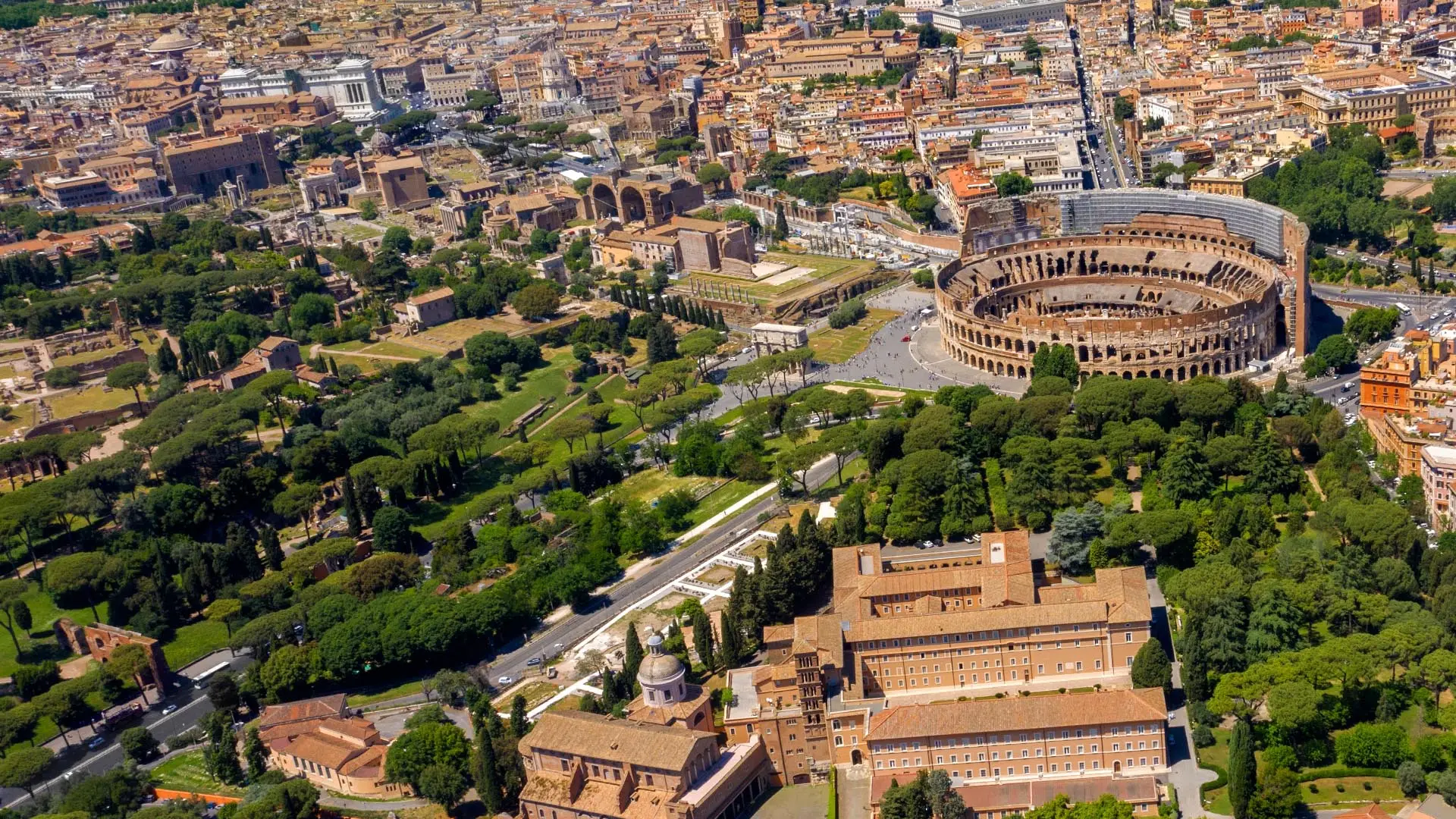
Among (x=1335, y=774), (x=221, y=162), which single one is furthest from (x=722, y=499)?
(x=221, y=162)

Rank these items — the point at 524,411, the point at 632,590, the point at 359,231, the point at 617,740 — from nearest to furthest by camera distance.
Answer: the point at 617,740
the point at 632,590
the point at 524,411
the point at 359,231

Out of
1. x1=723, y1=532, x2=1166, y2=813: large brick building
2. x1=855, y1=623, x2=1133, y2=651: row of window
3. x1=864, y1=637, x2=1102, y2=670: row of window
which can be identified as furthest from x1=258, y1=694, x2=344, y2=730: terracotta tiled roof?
x1=864, y1=637, x2=1102, y2=670: row of window

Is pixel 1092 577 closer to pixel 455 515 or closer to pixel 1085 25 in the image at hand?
pixel 455 515

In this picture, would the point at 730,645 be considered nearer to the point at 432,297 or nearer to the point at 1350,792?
the point at 1350,792

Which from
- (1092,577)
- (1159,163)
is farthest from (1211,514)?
(1159,163)

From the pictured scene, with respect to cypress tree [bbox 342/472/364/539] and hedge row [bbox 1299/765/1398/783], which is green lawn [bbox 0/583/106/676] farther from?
hedge row [bbox 1299/765/1398/783]

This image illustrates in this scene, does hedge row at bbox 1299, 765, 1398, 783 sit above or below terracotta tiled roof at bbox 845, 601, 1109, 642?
below
